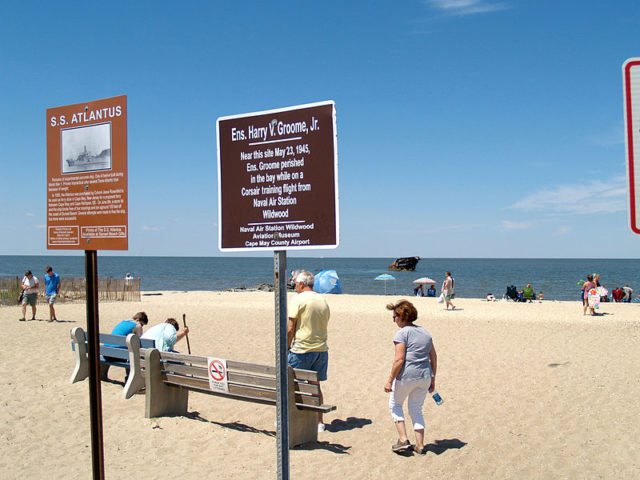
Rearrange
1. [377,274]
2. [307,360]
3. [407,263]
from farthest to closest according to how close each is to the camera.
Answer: [407,263] < [377,274] < [307,360]

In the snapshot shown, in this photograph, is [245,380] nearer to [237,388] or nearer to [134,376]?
[237,388]

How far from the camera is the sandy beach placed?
16.2 ft

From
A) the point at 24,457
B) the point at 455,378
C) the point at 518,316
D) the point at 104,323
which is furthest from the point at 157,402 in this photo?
the point at 518,316

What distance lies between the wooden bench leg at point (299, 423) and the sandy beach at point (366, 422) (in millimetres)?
131

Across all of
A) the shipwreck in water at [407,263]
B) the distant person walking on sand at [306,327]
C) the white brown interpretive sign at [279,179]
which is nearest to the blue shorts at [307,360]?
the distant person walking on sand at [306,327]

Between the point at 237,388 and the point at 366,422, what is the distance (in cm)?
170

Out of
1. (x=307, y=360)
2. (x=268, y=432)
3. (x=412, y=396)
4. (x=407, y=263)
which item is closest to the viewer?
(x=412, y=396)

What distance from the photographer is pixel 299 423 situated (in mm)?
5410

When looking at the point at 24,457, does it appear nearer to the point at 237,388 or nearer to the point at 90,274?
the point at 237,388

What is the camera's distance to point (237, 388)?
5691mm

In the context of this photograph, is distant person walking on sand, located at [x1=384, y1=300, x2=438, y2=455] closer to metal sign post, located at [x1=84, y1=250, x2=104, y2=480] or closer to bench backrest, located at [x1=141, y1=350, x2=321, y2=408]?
bench backrest, located at [x1=141, y1=350, x2=321, y2=408]

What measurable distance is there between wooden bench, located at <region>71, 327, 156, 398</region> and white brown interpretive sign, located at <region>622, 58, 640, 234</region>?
5976mm

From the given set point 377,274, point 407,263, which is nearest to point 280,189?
point 377,274

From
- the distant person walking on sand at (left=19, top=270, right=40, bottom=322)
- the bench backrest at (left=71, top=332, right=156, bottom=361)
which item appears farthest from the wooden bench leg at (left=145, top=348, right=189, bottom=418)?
the distant person walking on sand at (left=19, top=270, right=40, bottom=322)
